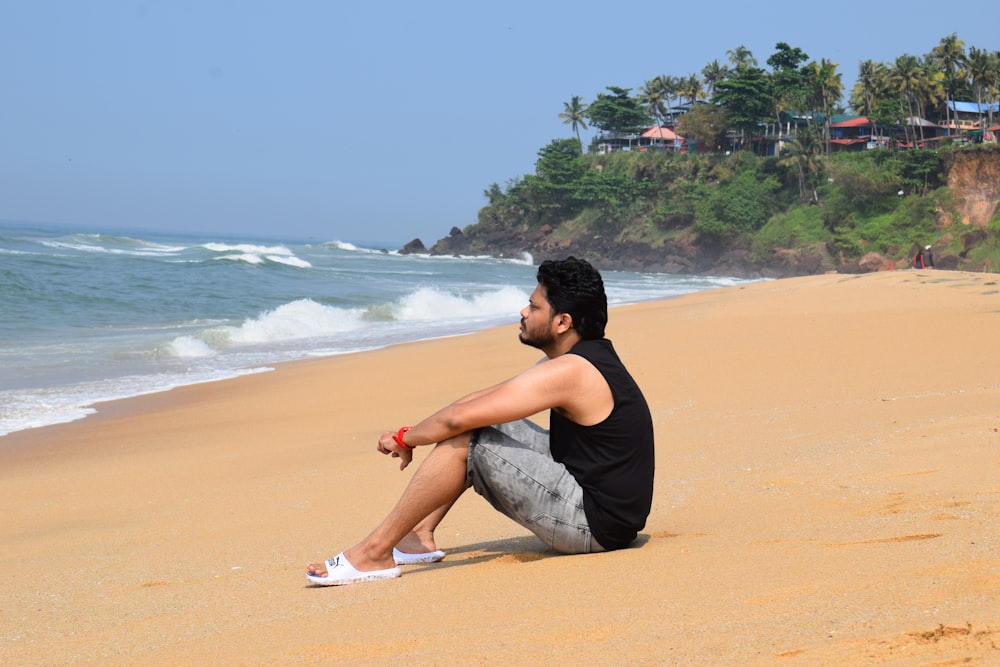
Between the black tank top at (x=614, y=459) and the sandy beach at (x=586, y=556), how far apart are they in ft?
0.40

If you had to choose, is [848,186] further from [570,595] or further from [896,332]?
[570,595]

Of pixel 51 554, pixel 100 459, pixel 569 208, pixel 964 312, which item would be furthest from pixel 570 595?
pixel 569 208

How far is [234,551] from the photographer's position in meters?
4.25

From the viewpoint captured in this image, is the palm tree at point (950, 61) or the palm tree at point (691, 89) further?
the palm tree at point (691, 89)

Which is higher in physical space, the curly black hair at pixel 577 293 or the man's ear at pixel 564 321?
the curly black hair at pixel 577 293

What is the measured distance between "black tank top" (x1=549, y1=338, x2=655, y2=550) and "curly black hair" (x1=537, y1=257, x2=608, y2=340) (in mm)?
94

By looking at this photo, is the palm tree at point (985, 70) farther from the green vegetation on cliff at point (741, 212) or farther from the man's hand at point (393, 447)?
the man's hand at point (393, 447)

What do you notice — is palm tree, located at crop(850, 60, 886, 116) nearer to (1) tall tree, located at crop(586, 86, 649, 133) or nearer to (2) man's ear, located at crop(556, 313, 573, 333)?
(1) tall tree, located at crop(586, 86, 649, 133)

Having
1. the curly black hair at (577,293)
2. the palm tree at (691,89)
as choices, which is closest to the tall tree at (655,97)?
the palm tree at (691,89)

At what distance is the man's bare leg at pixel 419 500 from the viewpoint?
11.2ft

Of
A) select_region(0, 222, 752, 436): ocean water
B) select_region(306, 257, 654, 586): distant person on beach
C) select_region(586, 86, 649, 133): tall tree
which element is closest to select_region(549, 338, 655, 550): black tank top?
select_region(306, 257, 654, 586): distant person on beach

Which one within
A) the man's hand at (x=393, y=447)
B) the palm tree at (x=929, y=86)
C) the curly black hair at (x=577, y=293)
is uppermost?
the palm tree at (x=929, y=86)

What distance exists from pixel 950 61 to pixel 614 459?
2675 inches

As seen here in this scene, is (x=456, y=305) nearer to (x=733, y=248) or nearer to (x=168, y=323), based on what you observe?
(x=168, y=323)
